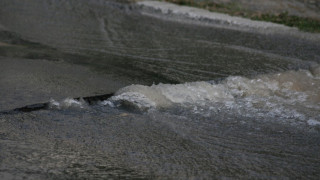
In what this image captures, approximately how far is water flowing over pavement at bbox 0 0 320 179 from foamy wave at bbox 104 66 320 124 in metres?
0.01

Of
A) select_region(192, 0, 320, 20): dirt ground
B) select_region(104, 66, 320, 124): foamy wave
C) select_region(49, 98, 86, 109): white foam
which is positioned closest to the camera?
select_region(49, 98, 86, 109): white foam

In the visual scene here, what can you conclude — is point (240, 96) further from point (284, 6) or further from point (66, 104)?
point (284, 6)

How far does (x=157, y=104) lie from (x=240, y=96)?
97cm

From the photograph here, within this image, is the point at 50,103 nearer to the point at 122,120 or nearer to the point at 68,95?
the point at 68,95

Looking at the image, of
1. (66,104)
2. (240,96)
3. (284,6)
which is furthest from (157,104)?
(284,6)

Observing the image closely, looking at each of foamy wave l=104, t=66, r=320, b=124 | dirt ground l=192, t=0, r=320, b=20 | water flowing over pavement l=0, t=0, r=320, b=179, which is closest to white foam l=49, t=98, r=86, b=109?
water flowing over pavement l=0, t=0, r=320, b=179

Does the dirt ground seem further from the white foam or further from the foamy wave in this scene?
the white foam

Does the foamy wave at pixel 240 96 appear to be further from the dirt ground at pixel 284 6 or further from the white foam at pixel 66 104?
the dirt ground at pixel 284 6

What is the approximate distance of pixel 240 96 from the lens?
5289 mm

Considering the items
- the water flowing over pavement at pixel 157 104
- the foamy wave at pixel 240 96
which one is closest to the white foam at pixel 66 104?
the water flowing over pavement at pixel 157 104

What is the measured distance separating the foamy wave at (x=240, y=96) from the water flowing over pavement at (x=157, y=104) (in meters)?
0.01

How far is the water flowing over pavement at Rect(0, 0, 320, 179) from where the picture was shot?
346 centimetres

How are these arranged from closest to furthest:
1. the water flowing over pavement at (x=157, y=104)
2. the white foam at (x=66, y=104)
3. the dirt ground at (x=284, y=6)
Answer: the water flowing over pavement at (x=157, y=104), the white foam at (x=66, y=104), the dirt ground at (x=284, y=6)

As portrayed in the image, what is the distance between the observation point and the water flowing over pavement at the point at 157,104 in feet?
11.4
